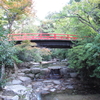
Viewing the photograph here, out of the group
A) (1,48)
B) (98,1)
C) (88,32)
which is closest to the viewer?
(1,48)

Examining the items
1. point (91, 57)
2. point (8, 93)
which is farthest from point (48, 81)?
point (8, 93)

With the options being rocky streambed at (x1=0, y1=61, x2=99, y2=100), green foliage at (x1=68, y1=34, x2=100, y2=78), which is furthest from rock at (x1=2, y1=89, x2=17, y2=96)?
green foliage at (x1=68, y1=34, x2=100, y2=78)

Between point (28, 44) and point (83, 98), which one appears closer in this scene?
point (83, 98)

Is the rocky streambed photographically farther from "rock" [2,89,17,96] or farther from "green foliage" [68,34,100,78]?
"rock" [2,89,17,96]

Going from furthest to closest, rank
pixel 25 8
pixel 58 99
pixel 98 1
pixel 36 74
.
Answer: pixel 36 74
pixel 98 1
pixel 25 8
pixel 58 99

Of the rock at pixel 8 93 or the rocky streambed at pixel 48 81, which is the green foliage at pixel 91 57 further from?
Answer: the rock at pixel 8 93

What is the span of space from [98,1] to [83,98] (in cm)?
840

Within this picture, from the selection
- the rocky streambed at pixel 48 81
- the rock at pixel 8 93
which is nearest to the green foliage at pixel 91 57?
the rocky streambed at pixel 48 81

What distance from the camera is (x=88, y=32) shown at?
12.5 meters

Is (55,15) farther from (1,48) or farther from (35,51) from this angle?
(1,48)

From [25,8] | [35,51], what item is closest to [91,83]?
[35,51]

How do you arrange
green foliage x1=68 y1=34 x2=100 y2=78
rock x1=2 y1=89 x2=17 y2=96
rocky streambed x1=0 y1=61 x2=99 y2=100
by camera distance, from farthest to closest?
rocky streambed x1=0 y1=61 x2=99 y2=100 < green foliage x1=68 y1=34 x2=100 y2=78 < rock x1=2 y1=89 x2=17 y2=96

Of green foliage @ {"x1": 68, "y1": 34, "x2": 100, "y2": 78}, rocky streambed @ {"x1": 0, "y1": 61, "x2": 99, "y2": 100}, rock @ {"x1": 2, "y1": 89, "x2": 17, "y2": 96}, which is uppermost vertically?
green foliage @ {"x1": 68, "y1": 34, "x2": 100, "y2": 78}

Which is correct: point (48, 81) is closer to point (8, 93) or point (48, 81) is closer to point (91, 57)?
point (91, 57)
